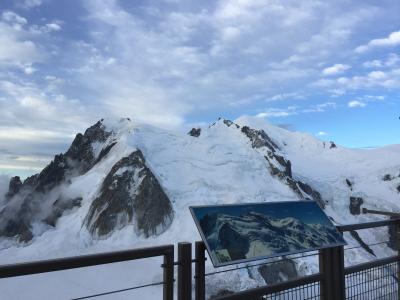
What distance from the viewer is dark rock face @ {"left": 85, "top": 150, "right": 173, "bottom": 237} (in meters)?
35.6

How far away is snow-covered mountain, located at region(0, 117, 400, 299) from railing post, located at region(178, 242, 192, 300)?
21.5 meters

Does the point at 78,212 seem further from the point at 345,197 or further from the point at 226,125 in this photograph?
the point at 345,197

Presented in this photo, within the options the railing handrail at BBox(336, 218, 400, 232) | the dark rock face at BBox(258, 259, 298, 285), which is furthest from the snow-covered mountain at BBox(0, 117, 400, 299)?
the railing handrail at BBox(336, 218, 400, 232)

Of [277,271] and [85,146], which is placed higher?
[85,146]

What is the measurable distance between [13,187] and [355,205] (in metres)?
37.4

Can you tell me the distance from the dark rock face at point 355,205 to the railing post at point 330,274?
41.6m

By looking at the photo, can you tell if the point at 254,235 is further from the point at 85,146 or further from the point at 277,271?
the point at 85,146

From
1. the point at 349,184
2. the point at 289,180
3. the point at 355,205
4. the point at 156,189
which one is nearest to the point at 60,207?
the point at 156,189

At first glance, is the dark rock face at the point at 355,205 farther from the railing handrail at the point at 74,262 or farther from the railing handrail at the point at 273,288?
the railing handrail at the point at 74,262

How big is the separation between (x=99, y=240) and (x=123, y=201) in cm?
413

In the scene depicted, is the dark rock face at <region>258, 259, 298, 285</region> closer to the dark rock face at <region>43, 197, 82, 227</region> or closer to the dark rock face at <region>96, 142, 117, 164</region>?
the dark rock face at <region>43, 197, 82, 227</region>

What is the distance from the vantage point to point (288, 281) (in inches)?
180

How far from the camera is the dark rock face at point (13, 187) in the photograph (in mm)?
51487

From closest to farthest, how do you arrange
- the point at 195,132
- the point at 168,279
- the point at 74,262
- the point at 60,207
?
the point at 74,262
the point at 168,279
the point at 60,207
the point at 195,132
